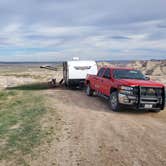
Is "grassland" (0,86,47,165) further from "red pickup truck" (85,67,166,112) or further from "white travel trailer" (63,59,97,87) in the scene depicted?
"white travel trailer" (63,59,97,87)

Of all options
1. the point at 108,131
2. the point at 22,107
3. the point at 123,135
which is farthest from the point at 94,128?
the point at 22,107

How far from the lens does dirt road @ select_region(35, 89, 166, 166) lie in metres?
6.34

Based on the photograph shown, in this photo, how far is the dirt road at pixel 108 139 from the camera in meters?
6.34

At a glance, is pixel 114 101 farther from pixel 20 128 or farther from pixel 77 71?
pixel 77 71

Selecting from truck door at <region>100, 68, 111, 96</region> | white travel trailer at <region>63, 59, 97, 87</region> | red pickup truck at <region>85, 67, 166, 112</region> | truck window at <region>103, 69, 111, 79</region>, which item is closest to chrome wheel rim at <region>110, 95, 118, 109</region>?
red pickup truck at <region>85, 67, 166, 112</region>

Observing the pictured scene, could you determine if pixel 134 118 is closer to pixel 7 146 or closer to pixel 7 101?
pixel 7 146

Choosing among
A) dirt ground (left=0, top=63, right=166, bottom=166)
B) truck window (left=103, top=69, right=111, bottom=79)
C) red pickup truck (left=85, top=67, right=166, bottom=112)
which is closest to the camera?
dirt ground (left=0, top=63, right=166, bottom=166)

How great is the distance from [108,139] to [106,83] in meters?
5.97

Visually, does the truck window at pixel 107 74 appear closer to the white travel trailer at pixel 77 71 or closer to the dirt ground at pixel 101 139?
the dirt ground at pixel 101 139

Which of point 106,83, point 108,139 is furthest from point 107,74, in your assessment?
point 108,139

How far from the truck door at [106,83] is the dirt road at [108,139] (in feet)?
5.67

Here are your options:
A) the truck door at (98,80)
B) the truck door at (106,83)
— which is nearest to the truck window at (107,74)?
the truck door at (106,83)

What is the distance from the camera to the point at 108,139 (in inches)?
306

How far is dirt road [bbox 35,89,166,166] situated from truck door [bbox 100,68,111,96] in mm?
1727
